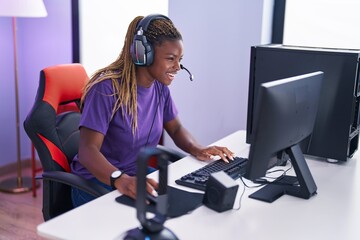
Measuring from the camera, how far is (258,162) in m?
1.42

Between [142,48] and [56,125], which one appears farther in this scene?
[56,125]

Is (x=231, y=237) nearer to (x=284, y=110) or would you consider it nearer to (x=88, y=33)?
(x=284, y=110)

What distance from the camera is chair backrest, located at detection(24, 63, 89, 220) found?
71.2 inches

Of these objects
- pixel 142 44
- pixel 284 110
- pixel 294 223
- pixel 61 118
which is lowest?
pixel 294 223

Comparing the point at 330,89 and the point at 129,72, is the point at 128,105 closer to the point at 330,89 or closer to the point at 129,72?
the point at 129,72

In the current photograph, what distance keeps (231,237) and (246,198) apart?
288mm

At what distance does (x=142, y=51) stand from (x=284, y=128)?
0.58 meters

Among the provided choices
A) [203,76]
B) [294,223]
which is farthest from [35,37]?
[294,223]

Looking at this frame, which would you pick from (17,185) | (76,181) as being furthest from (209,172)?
(17,185)

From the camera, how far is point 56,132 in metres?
1.89

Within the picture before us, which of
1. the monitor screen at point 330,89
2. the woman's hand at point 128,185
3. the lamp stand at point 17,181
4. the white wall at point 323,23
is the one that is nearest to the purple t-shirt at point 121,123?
the woman's hand at point 128,185

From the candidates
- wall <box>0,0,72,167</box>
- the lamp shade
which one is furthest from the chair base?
the lamp shade

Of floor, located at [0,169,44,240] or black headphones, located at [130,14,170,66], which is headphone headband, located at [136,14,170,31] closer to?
black headphones, located at [130,14,170,66]

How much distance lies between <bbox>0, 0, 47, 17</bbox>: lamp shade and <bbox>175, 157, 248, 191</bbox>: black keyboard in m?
1.70
